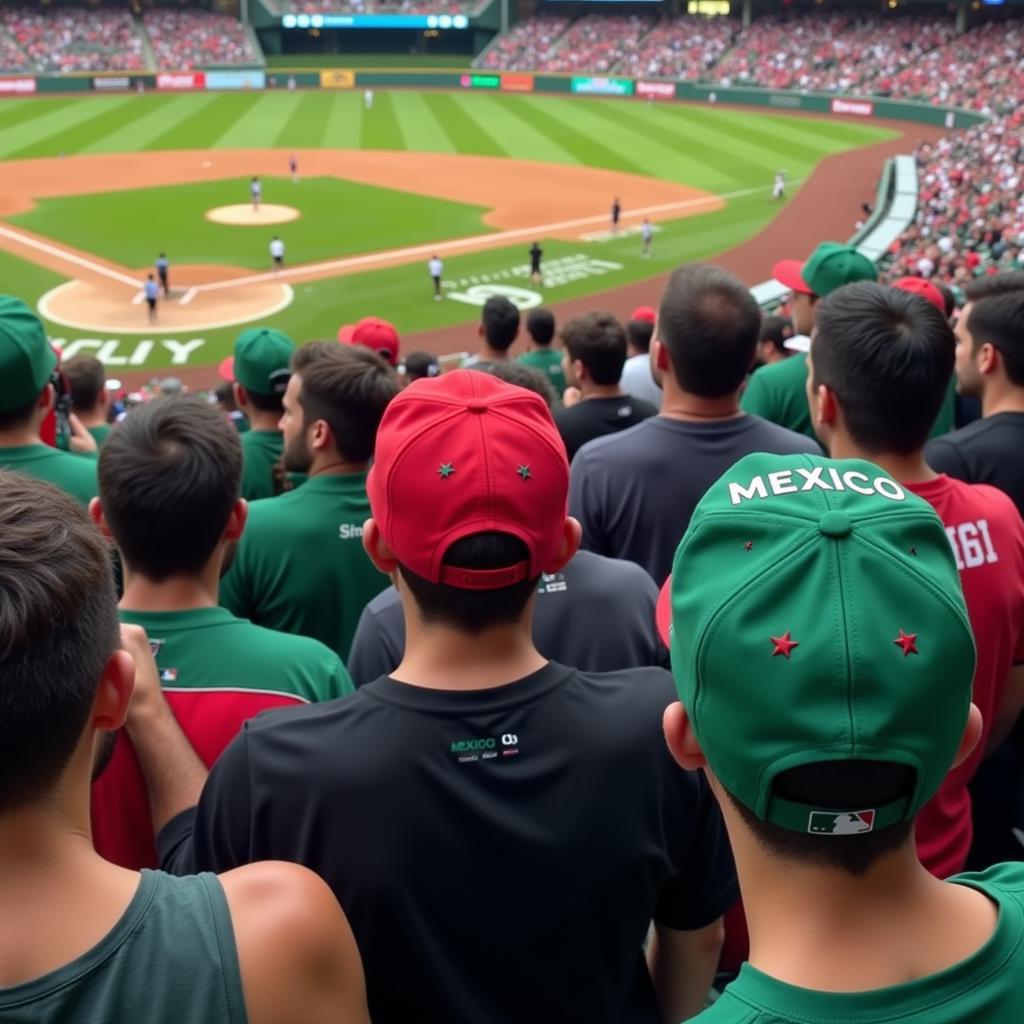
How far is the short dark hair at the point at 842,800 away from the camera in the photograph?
6.06ft

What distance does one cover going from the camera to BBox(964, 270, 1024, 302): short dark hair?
561 cm

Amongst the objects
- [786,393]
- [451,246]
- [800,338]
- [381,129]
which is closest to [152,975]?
[786,393]

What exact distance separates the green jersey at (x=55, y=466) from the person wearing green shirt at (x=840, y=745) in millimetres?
4143

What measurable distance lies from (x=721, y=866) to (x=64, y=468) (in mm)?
3886

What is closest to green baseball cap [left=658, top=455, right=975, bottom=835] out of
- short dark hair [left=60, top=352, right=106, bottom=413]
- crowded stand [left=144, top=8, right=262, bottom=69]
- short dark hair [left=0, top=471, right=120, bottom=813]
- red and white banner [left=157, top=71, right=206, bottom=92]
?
short dark hair [left=0, top=471, right=120, bottom=813]

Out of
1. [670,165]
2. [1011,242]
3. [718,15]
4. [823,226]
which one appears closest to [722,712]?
Result: [1011,242]

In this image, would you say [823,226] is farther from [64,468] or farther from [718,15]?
[718,15]

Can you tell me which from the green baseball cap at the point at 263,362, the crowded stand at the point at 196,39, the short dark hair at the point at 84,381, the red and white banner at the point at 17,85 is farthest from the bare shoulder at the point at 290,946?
the crowded stand at the point at 196,39

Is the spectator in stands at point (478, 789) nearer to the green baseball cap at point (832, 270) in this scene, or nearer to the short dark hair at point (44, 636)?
the short dark hair at point (44, 636)

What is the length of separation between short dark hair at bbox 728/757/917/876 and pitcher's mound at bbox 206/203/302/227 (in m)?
31.6

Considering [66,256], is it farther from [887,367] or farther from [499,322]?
[887,367]

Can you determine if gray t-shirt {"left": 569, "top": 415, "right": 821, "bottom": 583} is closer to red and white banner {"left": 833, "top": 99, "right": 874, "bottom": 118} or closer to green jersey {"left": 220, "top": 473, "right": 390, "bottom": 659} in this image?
green jersey {"left": 220, "top": 473, "right": 390, "bottom": 659}

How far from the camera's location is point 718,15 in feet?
213

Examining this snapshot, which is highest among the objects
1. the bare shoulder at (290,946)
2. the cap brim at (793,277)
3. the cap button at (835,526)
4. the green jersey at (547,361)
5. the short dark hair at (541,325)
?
the cap button at (835,526)
